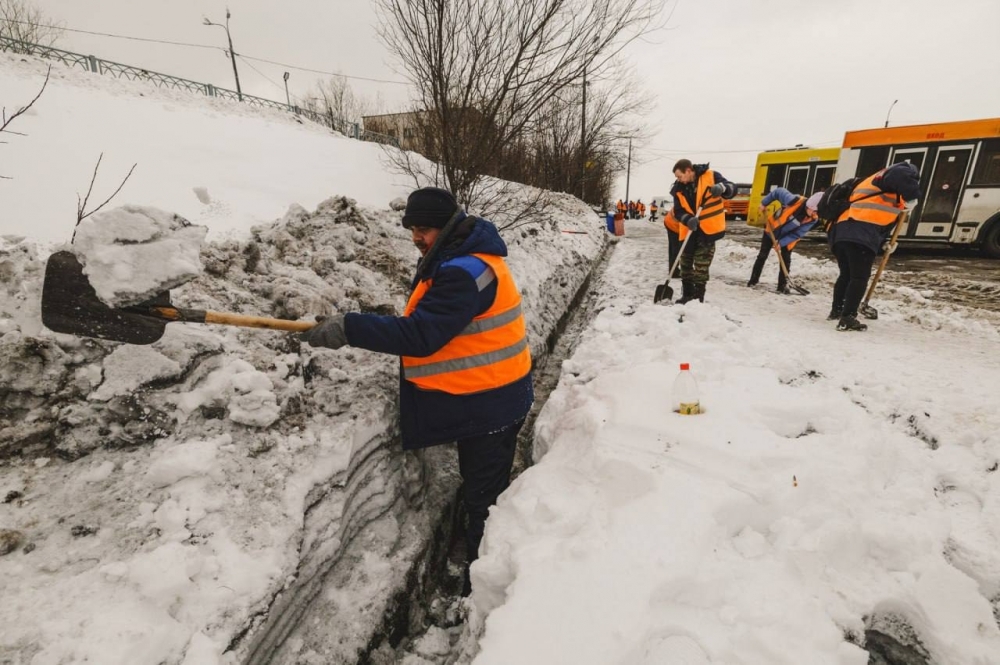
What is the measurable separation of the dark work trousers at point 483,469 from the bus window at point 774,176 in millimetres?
15259

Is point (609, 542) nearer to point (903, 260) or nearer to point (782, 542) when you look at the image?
point (782, 542)

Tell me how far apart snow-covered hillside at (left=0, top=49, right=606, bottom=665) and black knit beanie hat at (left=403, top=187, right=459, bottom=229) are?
962mm

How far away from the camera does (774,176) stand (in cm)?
1437

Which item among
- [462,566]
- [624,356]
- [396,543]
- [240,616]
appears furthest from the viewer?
[624,356]

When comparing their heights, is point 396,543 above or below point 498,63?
below

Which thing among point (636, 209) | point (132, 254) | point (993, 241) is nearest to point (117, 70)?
point (132, 254)

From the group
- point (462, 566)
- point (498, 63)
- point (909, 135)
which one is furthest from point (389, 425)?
point (909, 135)

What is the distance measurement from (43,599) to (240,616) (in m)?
0.59

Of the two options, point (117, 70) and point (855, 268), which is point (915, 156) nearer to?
point (855, 268)

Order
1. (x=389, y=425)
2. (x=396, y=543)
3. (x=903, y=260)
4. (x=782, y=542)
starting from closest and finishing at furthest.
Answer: (x=782, y=542)
(x=396, y=543)
(x=389, y=425)
(x=903, y=260)

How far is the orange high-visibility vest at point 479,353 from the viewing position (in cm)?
232

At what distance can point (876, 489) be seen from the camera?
207cm

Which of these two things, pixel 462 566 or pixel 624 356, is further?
pixel 624 356

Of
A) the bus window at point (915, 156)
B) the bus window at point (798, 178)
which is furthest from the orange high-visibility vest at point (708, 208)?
the bus window at point (798, 178)
